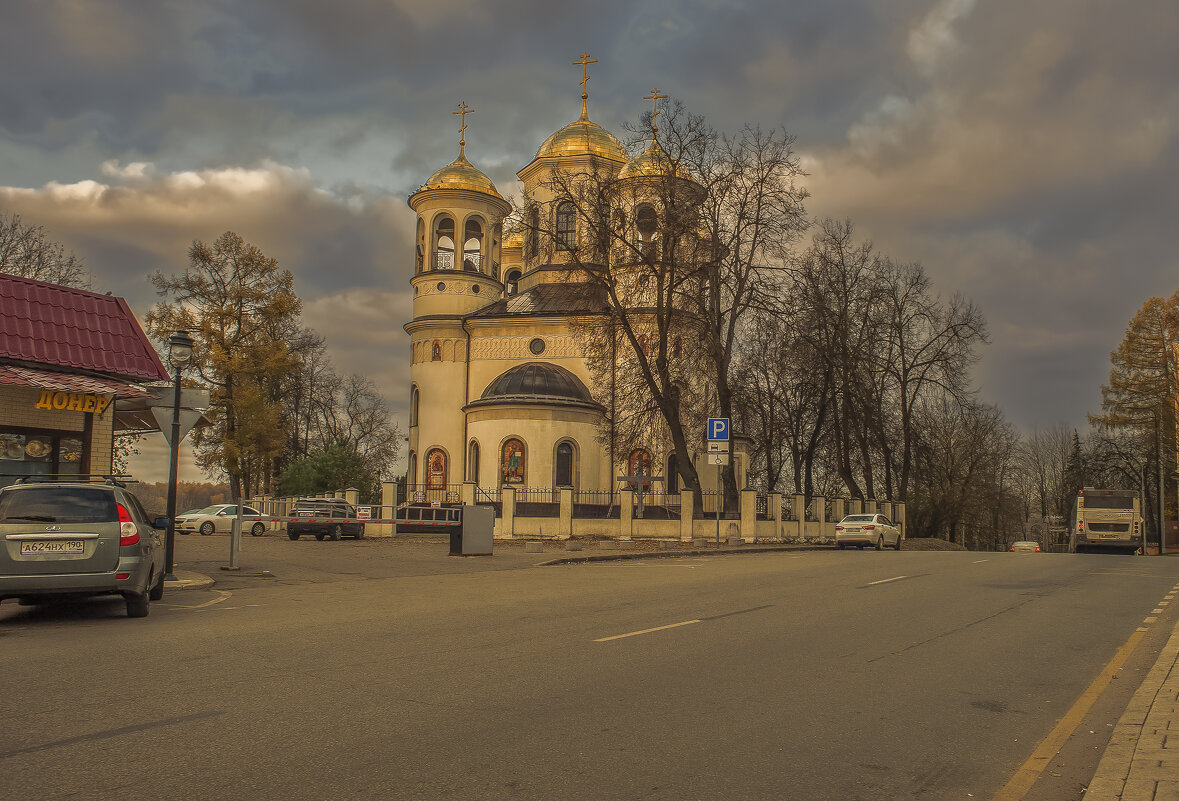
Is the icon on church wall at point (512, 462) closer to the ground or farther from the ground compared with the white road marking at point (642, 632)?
farther from the ground

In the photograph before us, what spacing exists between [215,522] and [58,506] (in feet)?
102

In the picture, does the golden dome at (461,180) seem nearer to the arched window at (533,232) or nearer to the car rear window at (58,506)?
the arched window at (533,232)

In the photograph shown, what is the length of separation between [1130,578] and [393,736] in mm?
17378

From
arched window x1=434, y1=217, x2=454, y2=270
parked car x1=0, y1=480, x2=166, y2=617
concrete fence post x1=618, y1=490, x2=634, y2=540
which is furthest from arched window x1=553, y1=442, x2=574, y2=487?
parked car x1=0, y1=480, x2=166, y2=617

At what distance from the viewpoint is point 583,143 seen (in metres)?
53.1

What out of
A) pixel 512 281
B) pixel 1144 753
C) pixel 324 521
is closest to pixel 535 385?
pixel 324 521

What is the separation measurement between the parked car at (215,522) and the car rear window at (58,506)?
29759mm

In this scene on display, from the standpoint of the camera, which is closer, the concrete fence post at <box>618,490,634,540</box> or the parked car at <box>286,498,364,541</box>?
the concrete fence post at <box>618,490,634,540</box>

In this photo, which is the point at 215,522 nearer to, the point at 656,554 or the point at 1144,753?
the point at 656,554

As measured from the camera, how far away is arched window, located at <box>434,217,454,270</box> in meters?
52.1

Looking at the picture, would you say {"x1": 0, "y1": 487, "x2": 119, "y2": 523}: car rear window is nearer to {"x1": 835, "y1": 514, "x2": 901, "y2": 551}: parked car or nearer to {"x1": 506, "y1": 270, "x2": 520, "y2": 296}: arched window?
{"x1": 835, "y1": 514, "x2": 901, "y2": 551}: parked car

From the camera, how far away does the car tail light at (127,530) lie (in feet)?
34.9

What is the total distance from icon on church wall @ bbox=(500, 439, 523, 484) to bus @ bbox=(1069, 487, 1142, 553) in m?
24.3

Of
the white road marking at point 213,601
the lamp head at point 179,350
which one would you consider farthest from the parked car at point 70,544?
the lamp head at point 179,350
